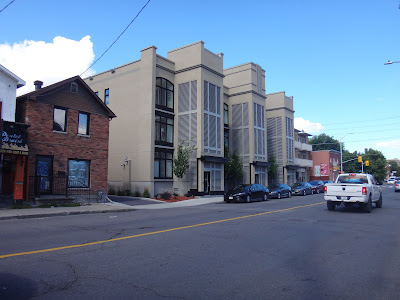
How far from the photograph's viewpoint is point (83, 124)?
2116 centimetres

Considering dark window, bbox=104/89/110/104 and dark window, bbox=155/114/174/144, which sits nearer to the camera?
dark window, bbox=155/114/174/144

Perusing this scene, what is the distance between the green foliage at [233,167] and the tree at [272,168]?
20.2ft

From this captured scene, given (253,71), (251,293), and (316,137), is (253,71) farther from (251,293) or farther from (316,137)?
(316,137)

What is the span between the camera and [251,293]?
4762mm

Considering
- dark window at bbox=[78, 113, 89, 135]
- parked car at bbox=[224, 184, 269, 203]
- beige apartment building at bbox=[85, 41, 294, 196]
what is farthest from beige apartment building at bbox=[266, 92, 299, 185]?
dark window at bbox=[78, 113, 89, 135]

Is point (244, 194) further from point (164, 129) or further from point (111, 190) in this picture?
point (111, 190)

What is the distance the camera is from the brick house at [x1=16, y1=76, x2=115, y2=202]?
18.5 m

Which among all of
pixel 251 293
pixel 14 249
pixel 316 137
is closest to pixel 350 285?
pixel 251 293

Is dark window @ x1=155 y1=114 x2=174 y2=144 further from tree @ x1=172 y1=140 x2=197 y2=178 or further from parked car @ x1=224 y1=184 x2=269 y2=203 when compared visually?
parked car @ x1=224 y1=184 x2=269 y2=203

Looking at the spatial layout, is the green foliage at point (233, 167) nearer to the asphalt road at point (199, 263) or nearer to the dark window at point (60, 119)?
the dark window at point (60, 119)

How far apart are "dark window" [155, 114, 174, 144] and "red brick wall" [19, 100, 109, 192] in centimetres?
679

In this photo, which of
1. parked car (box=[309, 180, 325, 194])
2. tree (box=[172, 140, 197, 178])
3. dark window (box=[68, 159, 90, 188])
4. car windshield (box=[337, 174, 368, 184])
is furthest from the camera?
parked car (box=[309, 180, 325, 194])

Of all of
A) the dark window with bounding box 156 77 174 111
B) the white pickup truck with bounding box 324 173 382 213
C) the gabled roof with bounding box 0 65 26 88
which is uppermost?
the dark window with bounding box 156 77 174 111

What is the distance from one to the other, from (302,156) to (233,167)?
31.0 metres
